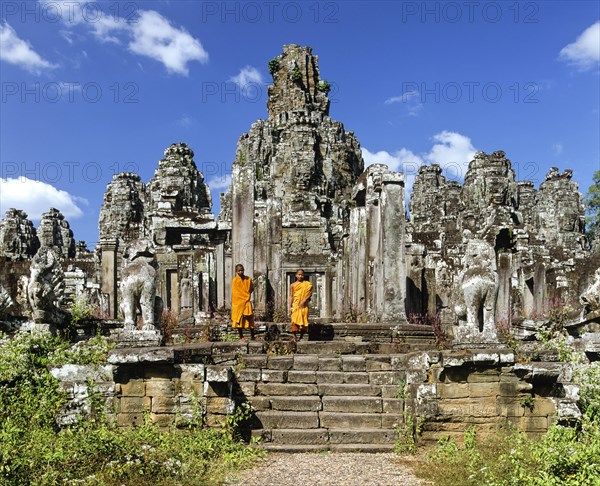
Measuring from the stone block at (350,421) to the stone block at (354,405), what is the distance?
0.54 feet

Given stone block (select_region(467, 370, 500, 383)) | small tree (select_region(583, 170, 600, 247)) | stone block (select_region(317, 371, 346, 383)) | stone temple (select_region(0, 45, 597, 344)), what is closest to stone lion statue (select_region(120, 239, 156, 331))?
stone temple (select_region(0, 45, 597, 344))

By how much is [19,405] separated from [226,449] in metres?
2.72

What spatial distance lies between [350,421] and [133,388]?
8.90 feet

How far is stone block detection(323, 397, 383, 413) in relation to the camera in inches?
315

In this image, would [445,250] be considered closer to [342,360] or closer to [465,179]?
[465,179]

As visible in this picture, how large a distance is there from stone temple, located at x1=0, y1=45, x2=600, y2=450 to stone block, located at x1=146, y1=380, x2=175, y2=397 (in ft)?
0.04

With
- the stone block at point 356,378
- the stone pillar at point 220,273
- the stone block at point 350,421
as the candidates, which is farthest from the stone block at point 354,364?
the stone pillar at point 220,273

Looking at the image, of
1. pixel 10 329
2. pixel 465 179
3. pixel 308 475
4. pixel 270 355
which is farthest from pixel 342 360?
pixel 465 179

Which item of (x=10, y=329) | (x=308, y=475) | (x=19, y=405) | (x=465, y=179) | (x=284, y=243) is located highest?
(x=465, y=179)

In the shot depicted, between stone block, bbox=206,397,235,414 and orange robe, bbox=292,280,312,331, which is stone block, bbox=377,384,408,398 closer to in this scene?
stone block, bbox=206,397,235,414

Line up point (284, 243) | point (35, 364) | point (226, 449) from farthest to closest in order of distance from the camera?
1. point (284, 243)
2. point (35, 364)
3. point (226, 449)

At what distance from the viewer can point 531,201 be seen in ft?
132

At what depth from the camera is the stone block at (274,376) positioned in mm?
8422

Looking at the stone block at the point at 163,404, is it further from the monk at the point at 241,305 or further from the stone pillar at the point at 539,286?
the stone pillar at the point at 539,286
